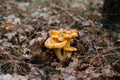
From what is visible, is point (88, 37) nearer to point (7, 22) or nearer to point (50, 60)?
point (50, 60)

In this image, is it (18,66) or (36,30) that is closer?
(18,66)

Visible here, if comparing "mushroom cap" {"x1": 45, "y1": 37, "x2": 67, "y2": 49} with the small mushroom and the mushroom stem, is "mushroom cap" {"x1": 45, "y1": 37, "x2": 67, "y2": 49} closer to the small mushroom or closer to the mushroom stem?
the small mushroom

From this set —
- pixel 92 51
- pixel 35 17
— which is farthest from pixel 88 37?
pixel 35 17

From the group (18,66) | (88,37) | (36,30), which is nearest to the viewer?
(18,66)

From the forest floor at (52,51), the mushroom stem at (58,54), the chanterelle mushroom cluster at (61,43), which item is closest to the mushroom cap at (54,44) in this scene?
the chanterelle mushroom cluster at (61,43)

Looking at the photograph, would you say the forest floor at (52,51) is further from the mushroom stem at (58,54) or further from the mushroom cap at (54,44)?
the mushroom cap at (54,44)

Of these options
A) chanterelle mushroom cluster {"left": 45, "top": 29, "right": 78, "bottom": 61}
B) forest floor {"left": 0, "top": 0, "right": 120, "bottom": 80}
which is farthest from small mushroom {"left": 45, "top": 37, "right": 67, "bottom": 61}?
forest floor {"left": 0, "top": 0, "right": 120, "bottom": 80}
